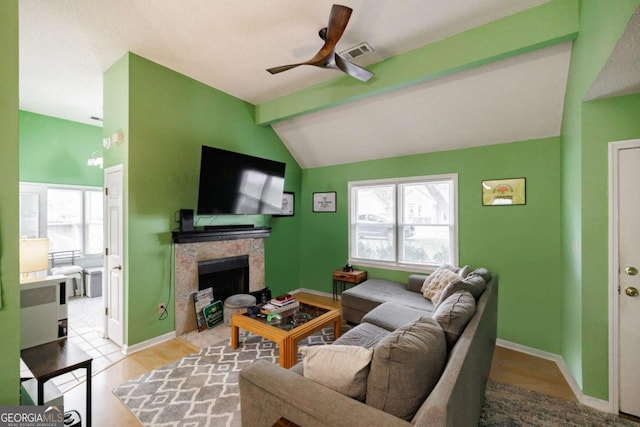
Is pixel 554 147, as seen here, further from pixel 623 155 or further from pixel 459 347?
pixel 459 347

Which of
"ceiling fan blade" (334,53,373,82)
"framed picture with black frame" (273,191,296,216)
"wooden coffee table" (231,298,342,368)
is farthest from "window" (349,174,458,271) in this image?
"ceiling fan blade" (334,53,373,82)

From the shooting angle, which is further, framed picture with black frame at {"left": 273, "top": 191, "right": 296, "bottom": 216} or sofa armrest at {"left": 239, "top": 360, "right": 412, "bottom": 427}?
framed picture with black frame at {"left": 273, "top": 191, "right": 296, "bottom": 216}

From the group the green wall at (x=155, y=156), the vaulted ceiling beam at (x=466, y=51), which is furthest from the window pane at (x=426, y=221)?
the green wall at (x=155, y=156)

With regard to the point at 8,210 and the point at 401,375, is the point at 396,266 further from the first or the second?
the point at 8,210

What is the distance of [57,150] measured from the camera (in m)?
4.85

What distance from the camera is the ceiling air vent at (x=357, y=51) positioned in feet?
9.21

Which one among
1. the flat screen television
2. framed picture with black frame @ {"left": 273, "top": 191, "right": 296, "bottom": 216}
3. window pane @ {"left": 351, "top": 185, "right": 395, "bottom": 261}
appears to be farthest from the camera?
framed picture with black frame @ {"left": 273, "top": 191, "right": 296, "bottom": 216}

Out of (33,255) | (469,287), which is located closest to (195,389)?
(33,255)

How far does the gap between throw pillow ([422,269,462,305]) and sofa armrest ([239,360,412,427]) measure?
2.41 m

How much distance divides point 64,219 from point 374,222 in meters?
5.61

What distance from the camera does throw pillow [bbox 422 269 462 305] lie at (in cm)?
329

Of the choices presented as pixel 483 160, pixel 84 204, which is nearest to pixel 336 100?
pixel 483 160

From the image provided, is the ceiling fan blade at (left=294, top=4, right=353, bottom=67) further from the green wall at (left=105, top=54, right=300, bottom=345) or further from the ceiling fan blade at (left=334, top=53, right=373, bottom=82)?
the green wall at (left=105, top=54, right=300, bottom=345)

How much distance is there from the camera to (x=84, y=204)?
5.32m
